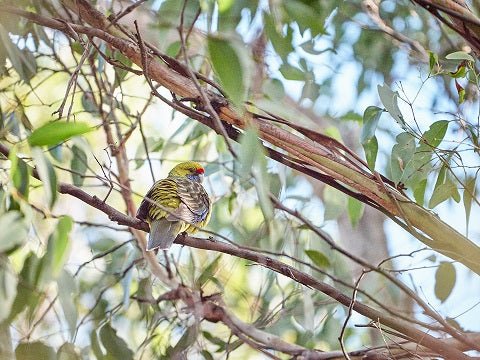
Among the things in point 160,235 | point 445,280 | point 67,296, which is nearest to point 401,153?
point 445,280

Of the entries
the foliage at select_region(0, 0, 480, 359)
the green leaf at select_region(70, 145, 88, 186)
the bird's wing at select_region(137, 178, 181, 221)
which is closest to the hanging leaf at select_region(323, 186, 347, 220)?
the foliage at select_region(0, 0, 480, 359)

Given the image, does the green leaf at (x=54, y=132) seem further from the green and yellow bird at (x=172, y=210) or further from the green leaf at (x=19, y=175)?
the green and yellow bird at (x=172, y=210)

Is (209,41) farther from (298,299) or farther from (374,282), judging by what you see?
(374,282)

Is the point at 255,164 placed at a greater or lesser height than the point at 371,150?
lesser

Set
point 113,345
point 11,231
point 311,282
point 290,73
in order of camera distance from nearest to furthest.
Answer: point 11,231
point 311,282
point 113,345
point 290,73

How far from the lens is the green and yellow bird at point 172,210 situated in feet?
7.73

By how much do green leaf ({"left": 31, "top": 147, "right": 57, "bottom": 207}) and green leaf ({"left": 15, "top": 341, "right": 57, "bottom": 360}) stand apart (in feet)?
2.52

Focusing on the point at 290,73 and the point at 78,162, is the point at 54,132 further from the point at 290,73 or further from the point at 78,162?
the point at 78,162

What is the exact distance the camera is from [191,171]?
3326 millimetres

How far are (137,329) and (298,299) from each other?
0.78m

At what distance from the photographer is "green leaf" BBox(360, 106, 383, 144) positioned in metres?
1.92

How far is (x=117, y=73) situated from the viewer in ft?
7.98

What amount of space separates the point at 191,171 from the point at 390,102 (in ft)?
4.92

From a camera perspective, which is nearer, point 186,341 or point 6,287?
point 6,287
